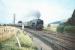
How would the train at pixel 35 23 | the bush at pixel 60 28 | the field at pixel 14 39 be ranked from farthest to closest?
the bush at pixel 60 28
the train at pixel 35 23
the field at pixel 14 39

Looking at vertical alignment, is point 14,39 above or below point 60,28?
below

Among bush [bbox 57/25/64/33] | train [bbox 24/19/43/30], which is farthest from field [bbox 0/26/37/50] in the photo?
bush [bbox 57/25/64/33]

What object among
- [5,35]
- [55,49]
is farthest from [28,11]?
[55,49]

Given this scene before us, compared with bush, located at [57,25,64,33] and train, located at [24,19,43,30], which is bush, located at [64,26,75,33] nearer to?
bush, located at [57,25,64,33]

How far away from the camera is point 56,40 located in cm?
276

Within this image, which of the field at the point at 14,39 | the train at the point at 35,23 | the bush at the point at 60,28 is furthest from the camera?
the bush at the point at 60,28

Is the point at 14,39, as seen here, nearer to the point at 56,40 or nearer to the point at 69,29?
the point at 56,40

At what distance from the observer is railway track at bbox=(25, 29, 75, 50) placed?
105 inches

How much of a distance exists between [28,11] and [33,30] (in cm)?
29

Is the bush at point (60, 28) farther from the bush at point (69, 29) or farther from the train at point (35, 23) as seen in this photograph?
the train at point (35, 23)

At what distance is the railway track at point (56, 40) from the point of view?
2.68 m

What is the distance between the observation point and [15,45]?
8.15ft

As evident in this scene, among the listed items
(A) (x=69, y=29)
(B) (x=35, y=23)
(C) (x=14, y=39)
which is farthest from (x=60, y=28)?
(C) (x=14, y=39)

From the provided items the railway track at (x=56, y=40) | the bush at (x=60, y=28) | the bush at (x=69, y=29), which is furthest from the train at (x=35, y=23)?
the bush at (x=69, y=29)
